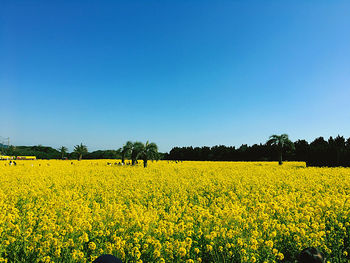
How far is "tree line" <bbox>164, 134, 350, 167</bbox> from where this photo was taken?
38.8 meters

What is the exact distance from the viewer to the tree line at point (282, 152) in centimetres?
3875

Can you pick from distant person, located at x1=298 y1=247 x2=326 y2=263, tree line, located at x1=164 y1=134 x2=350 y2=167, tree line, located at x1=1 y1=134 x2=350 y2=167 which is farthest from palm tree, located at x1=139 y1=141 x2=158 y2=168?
distant person, located at x1=298 y1=247 x2=326 y2=263

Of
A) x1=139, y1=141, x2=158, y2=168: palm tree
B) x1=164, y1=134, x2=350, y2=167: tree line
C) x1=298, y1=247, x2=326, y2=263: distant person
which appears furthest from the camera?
x1=164, y1=134, x2=350, y2=167: tree line

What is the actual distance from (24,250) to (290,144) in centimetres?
5670

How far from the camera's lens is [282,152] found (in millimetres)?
60375

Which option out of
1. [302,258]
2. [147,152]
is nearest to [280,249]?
[302,258]

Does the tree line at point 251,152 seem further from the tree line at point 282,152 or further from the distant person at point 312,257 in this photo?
the distant person at point 312,257

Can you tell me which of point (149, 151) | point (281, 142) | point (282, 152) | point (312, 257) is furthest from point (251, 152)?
point (312, 257)

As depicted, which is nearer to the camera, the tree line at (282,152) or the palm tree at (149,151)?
the palm tree at (149,151)

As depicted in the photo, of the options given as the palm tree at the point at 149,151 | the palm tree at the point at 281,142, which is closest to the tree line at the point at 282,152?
the palm tree at the point at 281,142

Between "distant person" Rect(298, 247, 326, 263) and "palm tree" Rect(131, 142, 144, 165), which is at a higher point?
"palm tree" Rect(131, 142, 144, 165)

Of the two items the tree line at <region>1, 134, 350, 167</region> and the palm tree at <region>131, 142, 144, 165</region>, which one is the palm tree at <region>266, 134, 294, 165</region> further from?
the palm tree at <region>131, 142, 144, 165</region>

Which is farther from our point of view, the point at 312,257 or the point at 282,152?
the point at 282,152

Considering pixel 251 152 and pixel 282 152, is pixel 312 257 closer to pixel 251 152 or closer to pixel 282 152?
pixel 282 152
